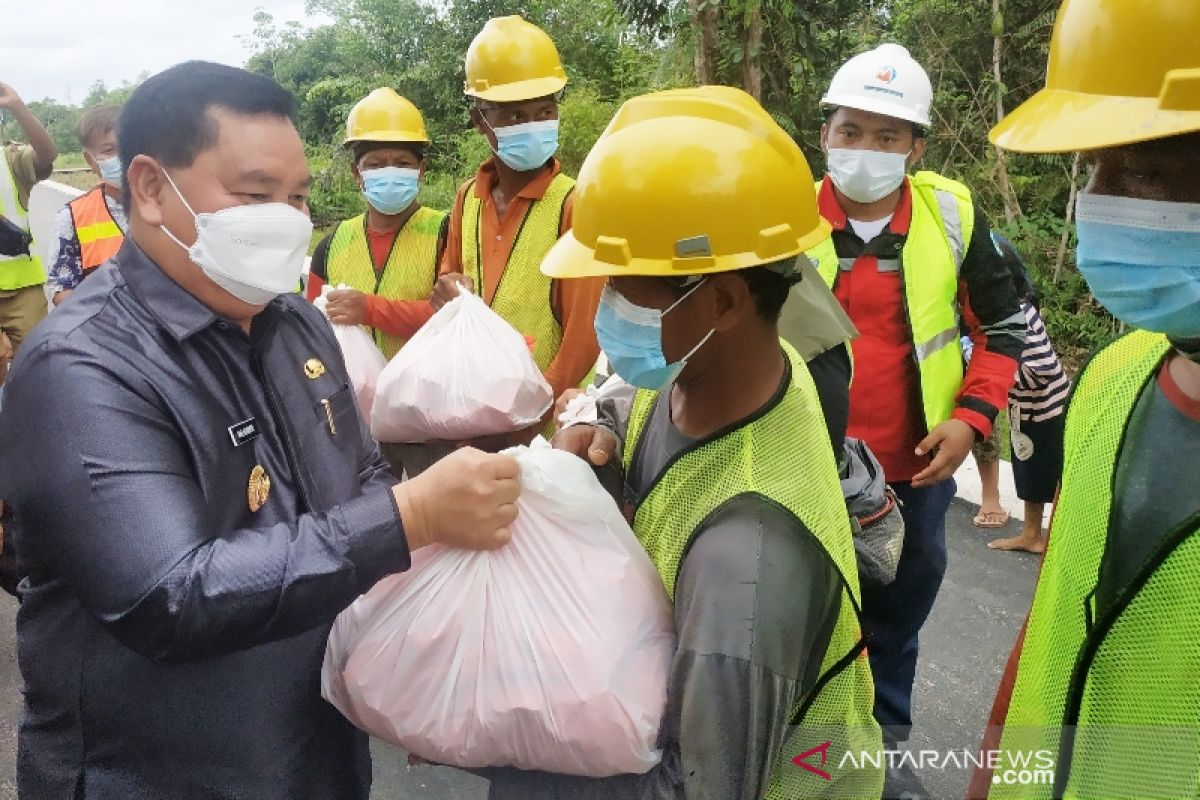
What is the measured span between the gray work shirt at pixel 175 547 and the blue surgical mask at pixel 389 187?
2.01 metres

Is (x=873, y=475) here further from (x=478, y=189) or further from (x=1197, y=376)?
(x=478, y=189)

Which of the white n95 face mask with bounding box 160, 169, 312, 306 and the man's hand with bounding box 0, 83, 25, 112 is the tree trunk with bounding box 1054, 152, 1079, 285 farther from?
the man's hand with bounding box 0, 83, 25, 112

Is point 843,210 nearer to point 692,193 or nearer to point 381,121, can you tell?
point 692,193

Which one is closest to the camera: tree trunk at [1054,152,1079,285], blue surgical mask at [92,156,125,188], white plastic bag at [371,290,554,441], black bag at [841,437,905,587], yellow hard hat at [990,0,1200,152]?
yellow hard hat at [990,0,1200,152]

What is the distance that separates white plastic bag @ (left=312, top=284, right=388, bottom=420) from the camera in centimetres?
314

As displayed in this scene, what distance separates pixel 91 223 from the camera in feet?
13.3

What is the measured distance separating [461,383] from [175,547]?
1495 mm

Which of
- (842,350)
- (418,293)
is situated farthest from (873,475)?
(418,293)

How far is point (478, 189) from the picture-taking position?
334 centimetres

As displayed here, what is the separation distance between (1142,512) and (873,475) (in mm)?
830

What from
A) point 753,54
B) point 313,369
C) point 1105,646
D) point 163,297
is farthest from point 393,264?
point 753,54

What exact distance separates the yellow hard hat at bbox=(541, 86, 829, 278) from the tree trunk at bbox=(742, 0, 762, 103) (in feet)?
22.0

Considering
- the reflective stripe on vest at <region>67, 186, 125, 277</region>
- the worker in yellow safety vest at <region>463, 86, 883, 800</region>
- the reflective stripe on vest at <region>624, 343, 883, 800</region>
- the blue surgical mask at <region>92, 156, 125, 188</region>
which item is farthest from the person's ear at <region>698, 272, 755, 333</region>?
the reflective stripe on vest at <region>67, 186, 125, 277</region>

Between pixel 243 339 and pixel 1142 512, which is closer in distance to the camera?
pixel 1142 512
